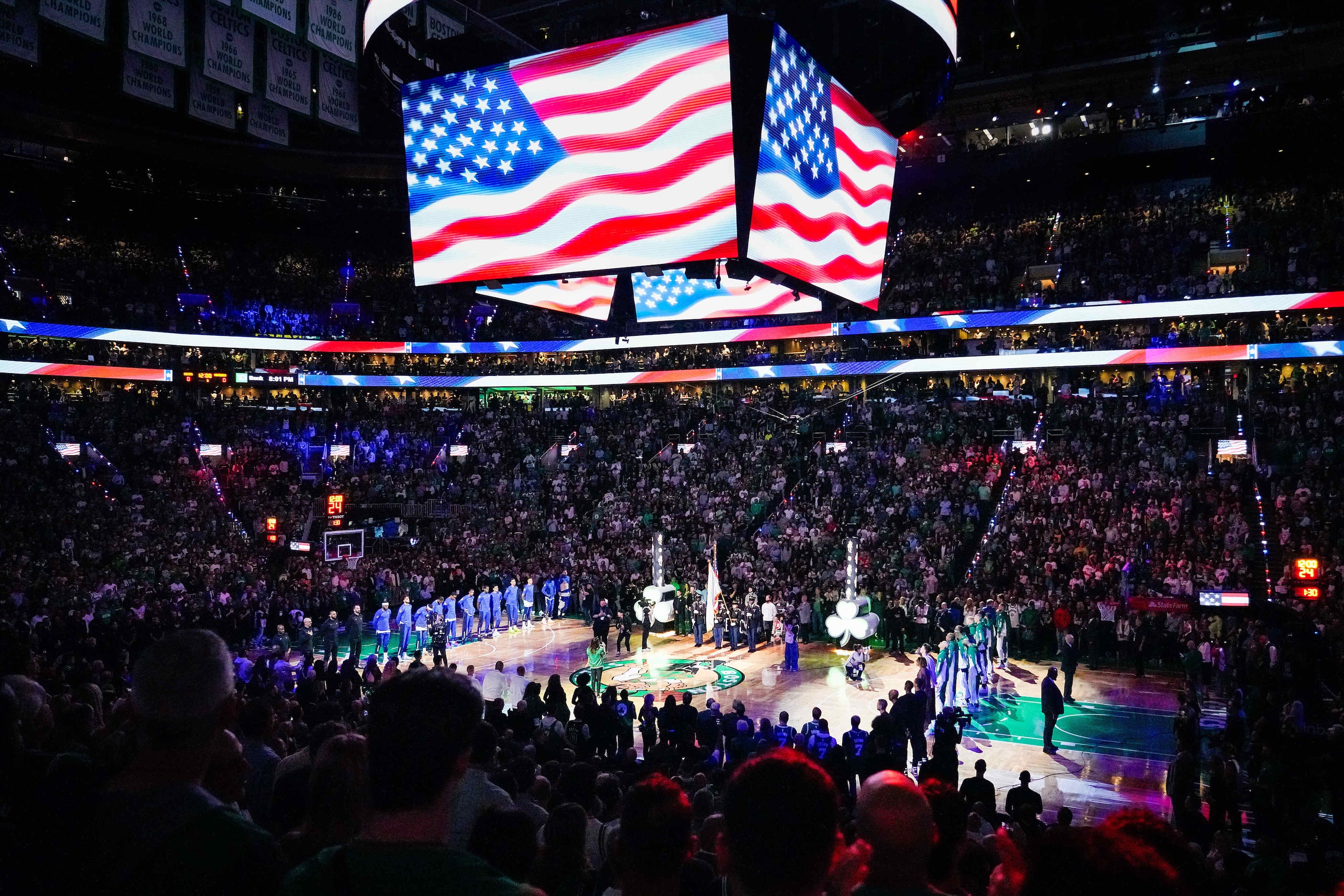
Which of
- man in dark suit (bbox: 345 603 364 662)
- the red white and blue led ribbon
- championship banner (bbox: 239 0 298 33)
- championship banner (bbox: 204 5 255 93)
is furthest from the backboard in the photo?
championship banner (bbox: 239 0 298 33)

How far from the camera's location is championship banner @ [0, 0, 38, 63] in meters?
14.4

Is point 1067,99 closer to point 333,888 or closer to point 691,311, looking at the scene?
point 691,311

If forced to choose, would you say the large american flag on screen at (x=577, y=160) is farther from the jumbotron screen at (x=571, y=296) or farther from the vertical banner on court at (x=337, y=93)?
the vertical banner on court at (x=337, y=93)

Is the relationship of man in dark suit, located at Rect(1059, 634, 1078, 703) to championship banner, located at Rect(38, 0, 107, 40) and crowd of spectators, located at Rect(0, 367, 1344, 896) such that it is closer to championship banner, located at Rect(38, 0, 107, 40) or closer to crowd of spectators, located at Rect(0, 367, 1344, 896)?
crowd of spectators, located at Rect(0, 367, 1344, 896)

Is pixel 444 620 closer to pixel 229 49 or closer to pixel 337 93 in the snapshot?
pixel 337 93

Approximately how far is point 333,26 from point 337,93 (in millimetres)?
2539

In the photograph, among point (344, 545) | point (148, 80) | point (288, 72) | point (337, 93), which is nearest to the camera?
point (148, 80)

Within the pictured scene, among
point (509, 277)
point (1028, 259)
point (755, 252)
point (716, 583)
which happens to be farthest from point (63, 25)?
point (1028, 259)

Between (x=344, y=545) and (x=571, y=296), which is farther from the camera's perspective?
(x=344, y=545)

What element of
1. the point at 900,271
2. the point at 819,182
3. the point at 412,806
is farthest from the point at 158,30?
the point at 900,271

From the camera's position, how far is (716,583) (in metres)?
20.5

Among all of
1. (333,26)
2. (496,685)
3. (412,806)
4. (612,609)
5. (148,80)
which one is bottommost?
(612,609)

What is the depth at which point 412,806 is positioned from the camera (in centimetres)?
187

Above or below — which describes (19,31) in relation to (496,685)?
above
